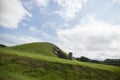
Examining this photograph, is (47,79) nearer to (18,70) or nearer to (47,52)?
(18,70)

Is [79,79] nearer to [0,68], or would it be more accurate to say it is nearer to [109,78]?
[109,78]

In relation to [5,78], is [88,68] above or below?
above

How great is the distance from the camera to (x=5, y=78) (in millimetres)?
32969

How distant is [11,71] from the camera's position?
37875 mm

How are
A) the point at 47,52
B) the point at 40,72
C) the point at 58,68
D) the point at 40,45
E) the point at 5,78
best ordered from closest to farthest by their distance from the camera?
the point at 5,78 < the point at 40,72 < the point at 58,68 < the point at 47,52 < the point at 40,45

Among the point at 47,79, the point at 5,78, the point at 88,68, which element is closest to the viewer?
the point at 5,78

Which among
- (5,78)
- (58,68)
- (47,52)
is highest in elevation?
(47,52)

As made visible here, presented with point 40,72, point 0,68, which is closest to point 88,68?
point 40,72

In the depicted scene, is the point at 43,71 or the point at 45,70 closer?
the point at 43,71

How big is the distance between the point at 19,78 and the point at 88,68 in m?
18.1

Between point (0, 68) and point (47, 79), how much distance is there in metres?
9.62

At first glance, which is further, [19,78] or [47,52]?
[47,52]

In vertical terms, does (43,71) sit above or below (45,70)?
below

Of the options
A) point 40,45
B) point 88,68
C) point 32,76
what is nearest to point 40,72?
point 32,76
